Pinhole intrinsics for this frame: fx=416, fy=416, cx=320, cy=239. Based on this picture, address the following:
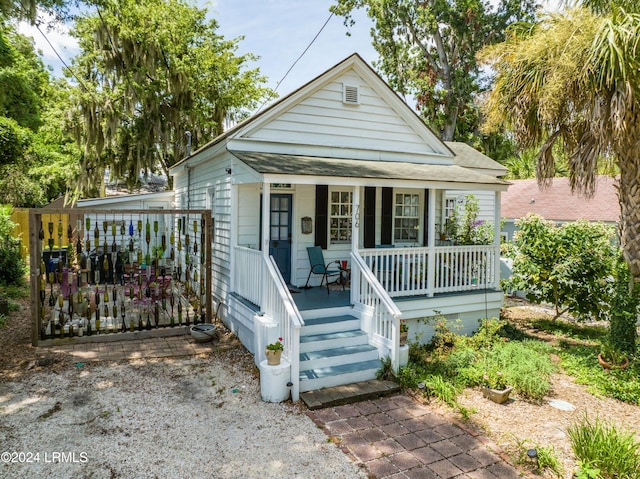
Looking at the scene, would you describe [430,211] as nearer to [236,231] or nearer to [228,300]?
[236,231]

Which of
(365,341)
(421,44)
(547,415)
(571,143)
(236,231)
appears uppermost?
(421,44)

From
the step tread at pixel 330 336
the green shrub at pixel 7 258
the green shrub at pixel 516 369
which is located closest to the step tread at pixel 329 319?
the step tread at pixel 330 336

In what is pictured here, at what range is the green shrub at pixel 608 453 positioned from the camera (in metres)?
3.88

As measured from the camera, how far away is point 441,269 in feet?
28.5

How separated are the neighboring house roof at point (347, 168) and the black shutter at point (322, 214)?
2.34 ft

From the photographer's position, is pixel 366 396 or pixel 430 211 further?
pixel 430 211

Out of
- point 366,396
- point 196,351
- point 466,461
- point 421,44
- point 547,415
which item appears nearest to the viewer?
point 466,461

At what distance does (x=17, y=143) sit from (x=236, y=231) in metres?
9.90

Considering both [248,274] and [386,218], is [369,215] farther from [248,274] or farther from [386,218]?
[248,274]

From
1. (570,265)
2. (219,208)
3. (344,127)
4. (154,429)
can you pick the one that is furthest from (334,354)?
(570,265)

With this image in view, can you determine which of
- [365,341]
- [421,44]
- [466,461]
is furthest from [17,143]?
[421,44]

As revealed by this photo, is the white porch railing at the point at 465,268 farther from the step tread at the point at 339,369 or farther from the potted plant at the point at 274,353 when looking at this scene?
the potted plant at the point at 274,353

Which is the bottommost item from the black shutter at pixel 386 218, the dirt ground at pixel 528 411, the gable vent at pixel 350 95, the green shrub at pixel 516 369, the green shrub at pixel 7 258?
the dirt ground at pixel 528 411

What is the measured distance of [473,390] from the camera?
6.15 metres
